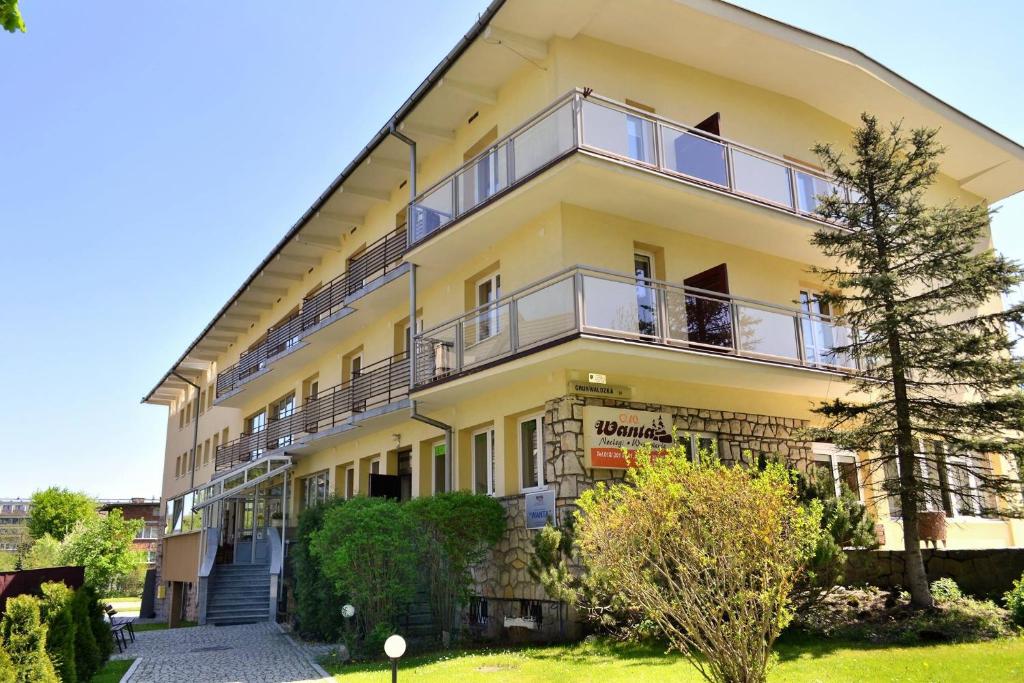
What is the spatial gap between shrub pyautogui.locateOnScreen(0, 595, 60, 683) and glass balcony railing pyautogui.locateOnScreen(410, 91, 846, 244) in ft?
29.0

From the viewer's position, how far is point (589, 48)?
Answer: 14344mm

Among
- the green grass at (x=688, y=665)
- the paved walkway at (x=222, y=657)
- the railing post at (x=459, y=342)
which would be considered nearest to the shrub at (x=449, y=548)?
the green grass at (x=688, y=665)

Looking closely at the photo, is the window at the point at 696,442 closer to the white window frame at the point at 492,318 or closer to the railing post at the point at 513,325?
the railing post at the point at 513,325

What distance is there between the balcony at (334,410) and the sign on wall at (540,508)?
16.1 feet

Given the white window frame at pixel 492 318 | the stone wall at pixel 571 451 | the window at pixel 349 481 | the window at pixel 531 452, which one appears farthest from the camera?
the window at pixel 349 481

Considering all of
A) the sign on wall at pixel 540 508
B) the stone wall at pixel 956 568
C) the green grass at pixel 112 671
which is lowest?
the green grass at pixel 112 671

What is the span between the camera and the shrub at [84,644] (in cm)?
1063

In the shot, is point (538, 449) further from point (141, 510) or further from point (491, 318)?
point (141, 510)

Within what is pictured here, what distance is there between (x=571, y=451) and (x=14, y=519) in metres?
58.8

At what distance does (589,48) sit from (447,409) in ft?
24.1

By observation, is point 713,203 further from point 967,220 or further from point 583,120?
point 967,220

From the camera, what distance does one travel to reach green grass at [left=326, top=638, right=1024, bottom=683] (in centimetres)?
819

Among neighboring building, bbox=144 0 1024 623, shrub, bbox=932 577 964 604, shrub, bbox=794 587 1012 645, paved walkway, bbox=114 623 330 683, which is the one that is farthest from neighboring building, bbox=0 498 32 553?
shrub, bbox=932 577 964 604

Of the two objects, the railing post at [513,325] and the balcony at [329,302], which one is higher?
the balcony at [329,302]
